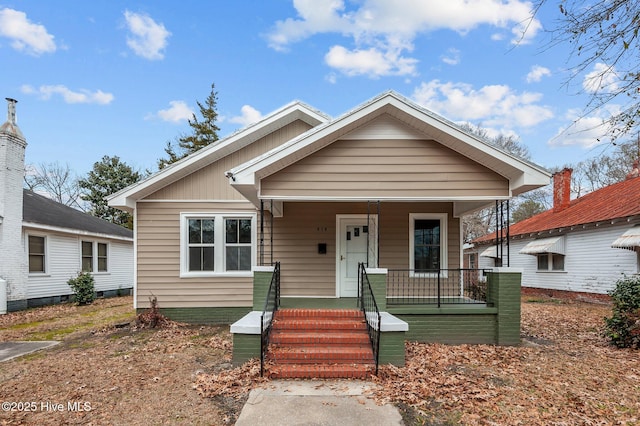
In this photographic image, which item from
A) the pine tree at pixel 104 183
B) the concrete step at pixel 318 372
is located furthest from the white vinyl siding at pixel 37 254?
the pine tree at pixel 104 183

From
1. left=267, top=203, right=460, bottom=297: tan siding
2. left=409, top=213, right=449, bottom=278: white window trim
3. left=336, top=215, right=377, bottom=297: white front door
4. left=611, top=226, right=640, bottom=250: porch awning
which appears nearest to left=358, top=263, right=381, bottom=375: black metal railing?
left=336, top=215, right=377, bottom=297: white front door

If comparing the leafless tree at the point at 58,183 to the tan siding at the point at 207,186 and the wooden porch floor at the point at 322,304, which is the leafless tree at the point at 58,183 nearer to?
the tan siding at the point at 207,186

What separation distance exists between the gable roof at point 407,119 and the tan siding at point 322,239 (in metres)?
2.51

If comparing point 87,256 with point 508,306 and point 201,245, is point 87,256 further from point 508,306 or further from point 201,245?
point 508,306

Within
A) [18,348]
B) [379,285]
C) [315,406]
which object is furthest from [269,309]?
[18,348]

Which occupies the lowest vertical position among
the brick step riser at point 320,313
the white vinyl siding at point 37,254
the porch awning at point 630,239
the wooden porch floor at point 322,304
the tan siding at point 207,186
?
the wooden porch floor at point 322,304

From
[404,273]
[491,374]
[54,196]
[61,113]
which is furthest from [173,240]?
[54,196]

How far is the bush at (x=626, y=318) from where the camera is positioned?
6.55m

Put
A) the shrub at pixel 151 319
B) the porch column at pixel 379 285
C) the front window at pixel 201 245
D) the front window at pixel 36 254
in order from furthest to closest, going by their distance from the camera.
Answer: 1. the front window at pixel 36 254
2. the front window at pixel 201 245
3. the shrub at pixel 151 319
4. the porch column at pixel 379 285

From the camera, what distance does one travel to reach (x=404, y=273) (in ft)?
30.4

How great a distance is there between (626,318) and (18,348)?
12134 mm

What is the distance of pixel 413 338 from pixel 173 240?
6467mm

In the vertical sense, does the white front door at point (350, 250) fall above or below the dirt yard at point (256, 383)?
above

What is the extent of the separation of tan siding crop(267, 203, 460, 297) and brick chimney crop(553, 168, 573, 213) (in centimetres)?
1277
